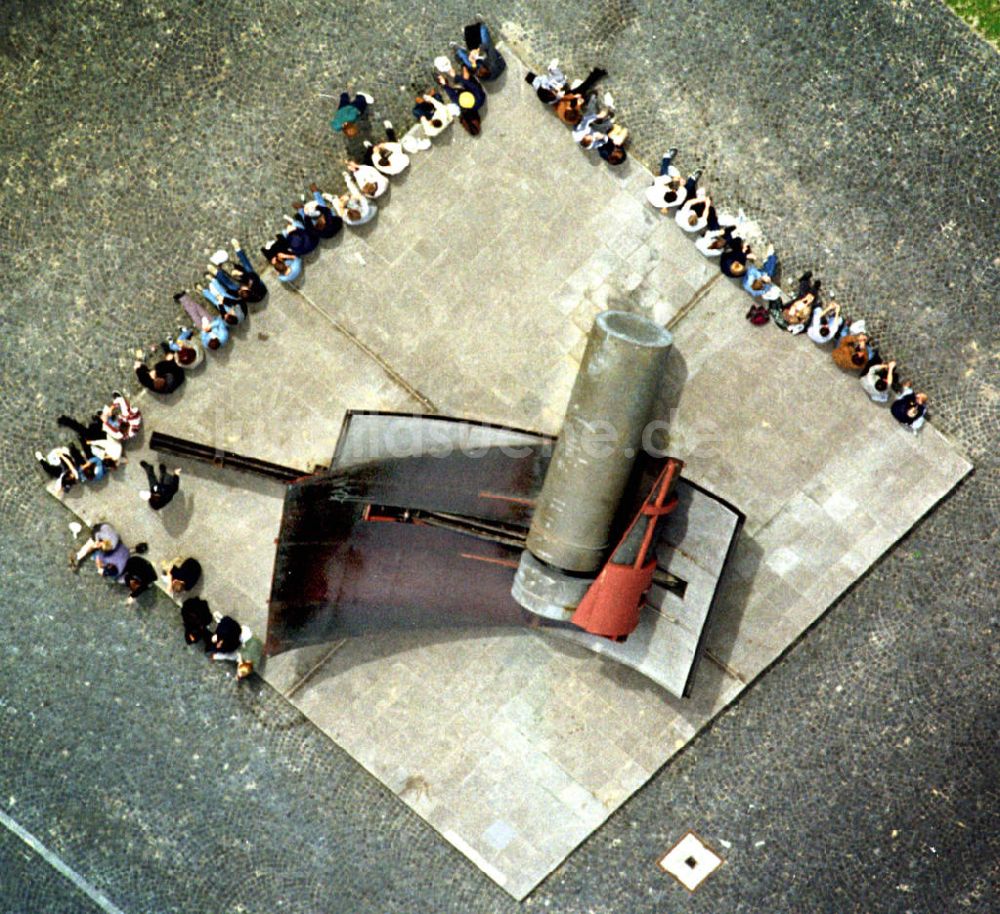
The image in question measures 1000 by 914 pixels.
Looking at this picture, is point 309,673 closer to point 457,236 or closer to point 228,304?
point 228,304

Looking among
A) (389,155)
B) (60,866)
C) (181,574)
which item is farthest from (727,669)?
(60,866)

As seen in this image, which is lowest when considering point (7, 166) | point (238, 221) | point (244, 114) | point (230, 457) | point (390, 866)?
point (390, 866)

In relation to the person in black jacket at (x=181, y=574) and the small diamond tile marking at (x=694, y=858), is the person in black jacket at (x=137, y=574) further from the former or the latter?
the small diamond tile marking at (x=694, y=858)

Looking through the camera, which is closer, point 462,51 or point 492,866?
point 462,51

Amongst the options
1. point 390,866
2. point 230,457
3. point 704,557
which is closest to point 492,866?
point 390,866

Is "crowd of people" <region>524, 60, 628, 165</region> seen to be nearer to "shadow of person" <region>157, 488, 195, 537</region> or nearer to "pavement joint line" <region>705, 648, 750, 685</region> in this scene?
"pavement joint line" <region>705, 648, 750, 685</region>

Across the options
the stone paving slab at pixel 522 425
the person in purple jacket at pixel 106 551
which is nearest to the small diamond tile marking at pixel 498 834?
the stone paving slab at pixel 522 425

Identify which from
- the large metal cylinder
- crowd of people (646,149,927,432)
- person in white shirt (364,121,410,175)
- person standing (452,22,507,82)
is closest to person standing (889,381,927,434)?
crowd of people (646,149,927,432)

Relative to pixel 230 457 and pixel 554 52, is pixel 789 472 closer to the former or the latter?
pixel 554 52
